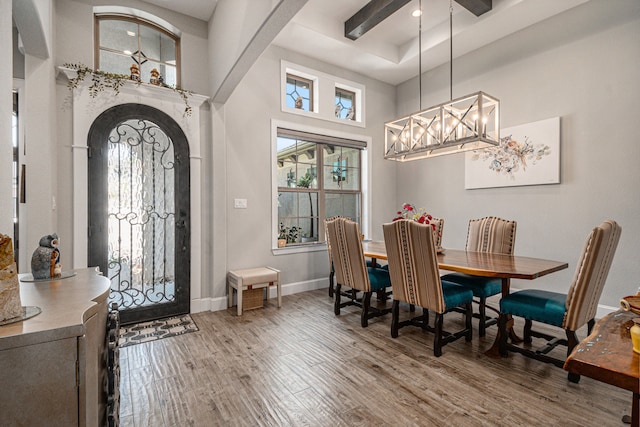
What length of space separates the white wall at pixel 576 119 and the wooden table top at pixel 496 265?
112cm

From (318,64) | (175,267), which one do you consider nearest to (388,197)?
(318,64)

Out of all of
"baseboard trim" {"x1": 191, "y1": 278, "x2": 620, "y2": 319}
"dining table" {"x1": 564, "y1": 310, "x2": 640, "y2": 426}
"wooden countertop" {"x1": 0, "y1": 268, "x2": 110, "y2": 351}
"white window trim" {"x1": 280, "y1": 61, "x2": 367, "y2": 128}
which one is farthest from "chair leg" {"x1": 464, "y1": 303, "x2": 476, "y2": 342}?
"white window trim" {"x1": 280, "y1": 61, "x2": 367, "y2": 128}

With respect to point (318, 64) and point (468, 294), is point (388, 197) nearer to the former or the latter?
point (318, 64)

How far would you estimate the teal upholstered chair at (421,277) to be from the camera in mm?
2402

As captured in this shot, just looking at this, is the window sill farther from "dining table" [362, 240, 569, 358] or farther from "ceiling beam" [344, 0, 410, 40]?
"ceiling beam" [344, 0, 410, 40]

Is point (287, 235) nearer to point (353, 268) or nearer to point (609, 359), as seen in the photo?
point (353, 268)

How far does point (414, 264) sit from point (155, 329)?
2.61 metres

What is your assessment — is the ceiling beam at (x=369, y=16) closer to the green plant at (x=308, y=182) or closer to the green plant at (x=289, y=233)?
the green plant at (x=308, y=182)

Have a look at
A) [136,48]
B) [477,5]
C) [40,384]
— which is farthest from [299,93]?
[40,384]

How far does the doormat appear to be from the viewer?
9.11 feet

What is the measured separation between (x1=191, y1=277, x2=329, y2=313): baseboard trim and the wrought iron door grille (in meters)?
0.31

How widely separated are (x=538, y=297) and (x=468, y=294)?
511 millimetres

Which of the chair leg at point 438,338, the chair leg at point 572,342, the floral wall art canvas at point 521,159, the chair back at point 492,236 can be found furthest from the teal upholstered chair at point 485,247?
the floral wall art canvas at point 521,159

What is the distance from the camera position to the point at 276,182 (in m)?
4.19
